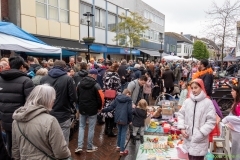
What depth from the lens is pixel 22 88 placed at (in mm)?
3010

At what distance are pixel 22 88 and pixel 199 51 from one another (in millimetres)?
70004

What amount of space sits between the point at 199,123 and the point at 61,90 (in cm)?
233

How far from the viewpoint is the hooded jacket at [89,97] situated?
14.3 feet

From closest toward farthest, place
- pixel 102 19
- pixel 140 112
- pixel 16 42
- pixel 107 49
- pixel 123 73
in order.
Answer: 1. pixel 140 112
2. pixel 16 42
3. pixel 123 73
4. pixel 107 49
5. pixel 102 19

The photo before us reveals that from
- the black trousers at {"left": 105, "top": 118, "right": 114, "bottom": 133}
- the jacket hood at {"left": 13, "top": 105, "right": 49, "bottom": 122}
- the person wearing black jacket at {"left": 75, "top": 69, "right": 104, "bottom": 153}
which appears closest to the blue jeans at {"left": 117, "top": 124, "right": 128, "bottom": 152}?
the person wearing black jacket at {"left": 75, "top": 69, "right": 104, "bottom": 153}

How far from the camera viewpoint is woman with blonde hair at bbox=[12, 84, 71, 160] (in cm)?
192

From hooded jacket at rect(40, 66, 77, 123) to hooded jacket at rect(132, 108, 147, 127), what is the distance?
1831 mm

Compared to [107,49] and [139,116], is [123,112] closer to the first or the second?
[139,116]

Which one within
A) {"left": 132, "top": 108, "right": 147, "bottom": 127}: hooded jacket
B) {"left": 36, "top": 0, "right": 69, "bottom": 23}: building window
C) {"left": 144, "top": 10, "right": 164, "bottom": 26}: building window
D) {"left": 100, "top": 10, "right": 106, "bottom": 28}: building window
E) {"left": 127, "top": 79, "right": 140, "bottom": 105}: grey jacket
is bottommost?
{"left": 132, "top": 108, "right": 147, "bottom": 127}: hooded jacket

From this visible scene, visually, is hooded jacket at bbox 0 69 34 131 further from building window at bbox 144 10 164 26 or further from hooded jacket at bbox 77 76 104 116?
building window at bbox 144 10 164 26

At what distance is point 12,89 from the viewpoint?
9.84 feet

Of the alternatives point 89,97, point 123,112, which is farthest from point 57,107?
point 123,112

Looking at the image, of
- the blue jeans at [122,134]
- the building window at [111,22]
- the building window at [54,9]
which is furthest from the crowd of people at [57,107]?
the building window at [111,22]

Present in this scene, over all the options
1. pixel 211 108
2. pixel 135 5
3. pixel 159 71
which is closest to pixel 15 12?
pixel 159 71
